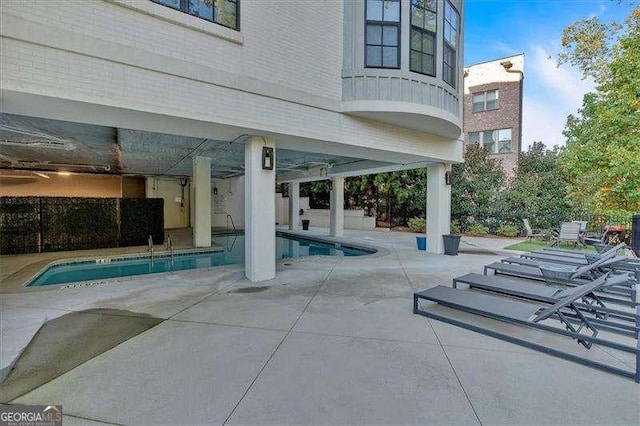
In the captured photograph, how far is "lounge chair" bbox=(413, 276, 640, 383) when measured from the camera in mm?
3278

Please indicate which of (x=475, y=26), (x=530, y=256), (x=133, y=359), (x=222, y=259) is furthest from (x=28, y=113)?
(x=475, y=26)

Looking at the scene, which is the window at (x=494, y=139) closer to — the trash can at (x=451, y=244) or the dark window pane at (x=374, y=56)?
the trash can at (x=451, y=244)

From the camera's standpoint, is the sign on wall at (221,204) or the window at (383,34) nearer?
the window at (383,34)

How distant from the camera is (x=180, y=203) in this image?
2039 cm

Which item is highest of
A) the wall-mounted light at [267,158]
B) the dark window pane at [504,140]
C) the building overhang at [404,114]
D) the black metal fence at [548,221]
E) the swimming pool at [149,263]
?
the dark window pane at [504,140]

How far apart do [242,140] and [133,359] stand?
16.4ft

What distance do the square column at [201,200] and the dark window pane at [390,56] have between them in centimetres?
733

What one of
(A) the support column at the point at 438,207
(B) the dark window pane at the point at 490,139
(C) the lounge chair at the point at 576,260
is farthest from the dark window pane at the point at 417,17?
(B) the dark window pane at the point at 490,139

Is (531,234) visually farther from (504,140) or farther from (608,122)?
(504,140)

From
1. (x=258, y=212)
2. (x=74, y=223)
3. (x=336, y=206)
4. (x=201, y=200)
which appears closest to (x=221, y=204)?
(x=336, y=206)

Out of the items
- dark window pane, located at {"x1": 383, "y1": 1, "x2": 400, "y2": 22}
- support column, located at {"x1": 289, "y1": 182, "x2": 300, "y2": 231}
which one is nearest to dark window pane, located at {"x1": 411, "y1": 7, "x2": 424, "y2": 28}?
dark window pane, located at {"x1": 383, "y1": 1, "x2": 400, "y2": 22}

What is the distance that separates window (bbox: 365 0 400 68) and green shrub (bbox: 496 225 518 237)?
11.7 meters

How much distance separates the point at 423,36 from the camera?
8.06 meters

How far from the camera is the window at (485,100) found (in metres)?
20.3
